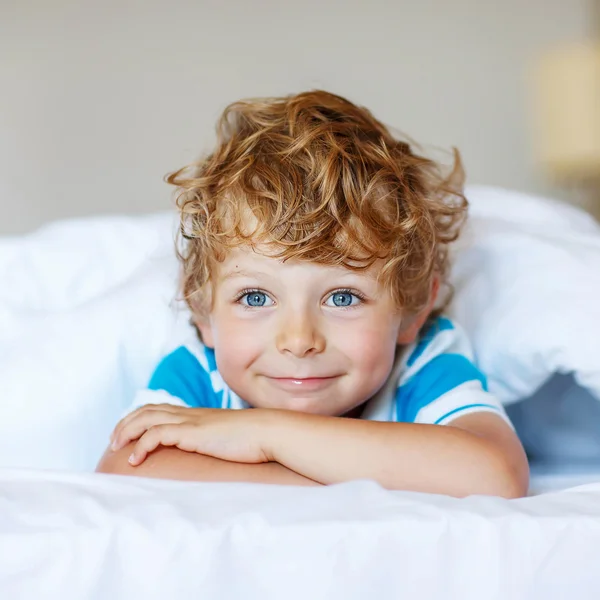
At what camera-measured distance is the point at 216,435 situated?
32.1 inches

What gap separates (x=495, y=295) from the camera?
44.9 inches

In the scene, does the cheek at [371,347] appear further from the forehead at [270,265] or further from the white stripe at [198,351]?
the white stripe at [198,351]

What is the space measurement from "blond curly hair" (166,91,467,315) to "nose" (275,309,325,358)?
6 cm

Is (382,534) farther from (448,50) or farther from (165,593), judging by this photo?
(448,50)

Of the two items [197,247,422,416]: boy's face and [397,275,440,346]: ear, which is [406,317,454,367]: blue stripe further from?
[197,247,422,416]: boy's face

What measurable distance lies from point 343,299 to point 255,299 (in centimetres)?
10

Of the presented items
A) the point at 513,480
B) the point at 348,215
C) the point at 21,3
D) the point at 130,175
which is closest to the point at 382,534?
the point at 513,480

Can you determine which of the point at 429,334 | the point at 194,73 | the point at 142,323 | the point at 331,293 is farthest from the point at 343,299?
the point at 194,73

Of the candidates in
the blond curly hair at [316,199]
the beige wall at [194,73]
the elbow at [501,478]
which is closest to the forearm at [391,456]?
the elbow at [501,478]

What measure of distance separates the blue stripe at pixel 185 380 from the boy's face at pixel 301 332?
9cm

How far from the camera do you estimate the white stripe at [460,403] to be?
0.94 meters

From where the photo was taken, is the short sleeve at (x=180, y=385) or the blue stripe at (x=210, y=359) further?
the blue stripe at (x=210, y=359)

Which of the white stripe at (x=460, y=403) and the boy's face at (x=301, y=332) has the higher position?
the boy's face at (x=301, y=332)

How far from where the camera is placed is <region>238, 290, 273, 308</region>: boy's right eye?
93 centimetres
